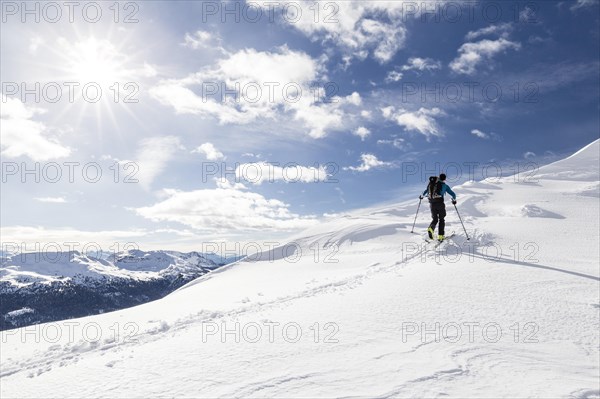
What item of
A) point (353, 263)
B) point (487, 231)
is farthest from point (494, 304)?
point (487, 231)

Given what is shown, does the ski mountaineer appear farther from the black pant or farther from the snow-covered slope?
the snow-covered slope

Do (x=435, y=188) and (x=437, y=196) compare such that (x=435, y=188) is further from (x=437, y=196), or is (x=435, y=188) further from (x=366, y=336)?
(x=366, y=336)

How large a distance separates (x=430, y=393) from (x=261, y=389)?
2636 mm

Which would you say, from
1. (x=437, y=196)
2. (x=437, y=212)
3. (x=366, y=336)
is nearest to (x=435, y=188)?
(x=437, y=196)

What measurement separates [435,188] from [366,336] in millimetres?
13305

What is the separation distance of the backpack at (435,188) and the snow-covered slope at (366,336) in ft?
8.76

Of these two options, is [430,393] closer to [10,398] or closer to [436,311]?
[436,311]

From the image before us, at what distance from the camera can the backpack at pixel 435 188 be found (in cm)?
1919

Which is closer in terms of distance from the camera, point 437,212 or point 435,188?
point 437,212

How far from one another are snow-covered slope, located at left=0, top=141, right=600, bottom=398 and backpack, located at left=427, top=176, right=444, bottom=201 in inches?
105

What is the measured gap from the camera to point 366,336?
791cm

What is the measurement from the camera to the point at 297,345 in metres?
7.75

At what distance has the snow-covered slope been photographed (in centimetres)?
603

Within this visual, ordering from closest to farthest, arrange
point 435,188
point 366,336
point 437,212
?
point 366,336 → point 437,212 → point 435,188
